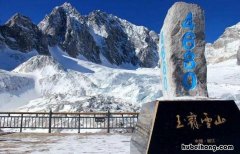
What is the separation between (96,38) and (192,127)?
159m

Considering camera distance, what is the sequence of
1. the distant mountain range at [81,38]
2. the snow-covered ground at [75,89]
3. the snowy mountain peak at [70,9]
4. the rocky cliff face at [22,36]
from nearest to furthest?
1. the snow-covered ground at [75,89]
2. the rocky cliff face at [22,36]
3. the distant mountain range at [81,38]
4. the snowy mountain peak at [70,9]

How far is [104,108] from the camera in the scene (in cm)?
3100

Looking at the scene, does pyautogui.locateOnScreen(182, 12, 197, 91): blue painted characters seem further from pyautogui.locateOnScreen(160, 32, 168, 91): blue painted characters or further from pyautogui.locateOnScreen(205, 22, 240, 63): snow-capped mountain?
pyautogui.locateOnScreen(205, 22, 240, 63): snow-capped mountain

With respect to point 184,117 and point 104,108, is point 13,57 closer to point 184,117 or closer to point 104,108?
point 104,108

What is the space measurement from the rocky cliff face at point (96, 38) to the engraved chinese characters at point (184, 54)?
377ft

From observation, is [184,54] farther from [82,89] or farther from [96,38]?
[96,38]

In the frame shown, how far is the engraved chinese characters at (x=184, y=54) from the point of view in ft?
22.4

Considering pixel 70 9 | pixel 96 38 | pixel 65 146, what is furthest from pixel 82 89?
pixel 70 9

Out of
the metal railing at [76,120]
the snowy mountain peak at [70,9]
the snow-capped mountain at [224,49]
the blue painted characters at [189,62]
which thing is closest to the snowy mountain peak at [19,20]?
the snowy mountain peak at [70,9]

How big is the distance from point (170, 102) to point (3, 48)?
85.0 m

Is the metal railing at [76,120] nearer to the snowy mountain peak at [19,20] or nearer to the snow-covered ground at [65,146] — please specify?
the snow-covered ground at [65,146]

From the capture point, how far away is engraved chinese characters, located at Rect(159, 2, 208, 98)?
682 centimetres

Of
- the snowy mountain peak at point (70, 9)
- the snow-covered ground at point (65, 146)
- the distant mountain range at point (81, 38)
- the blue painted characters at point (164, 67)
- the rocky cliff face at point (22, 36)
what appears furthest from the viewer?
the snowy mountain peak at point (70, 9)

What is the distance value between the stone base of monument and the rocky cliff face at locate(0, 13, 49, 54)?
8507 cm
